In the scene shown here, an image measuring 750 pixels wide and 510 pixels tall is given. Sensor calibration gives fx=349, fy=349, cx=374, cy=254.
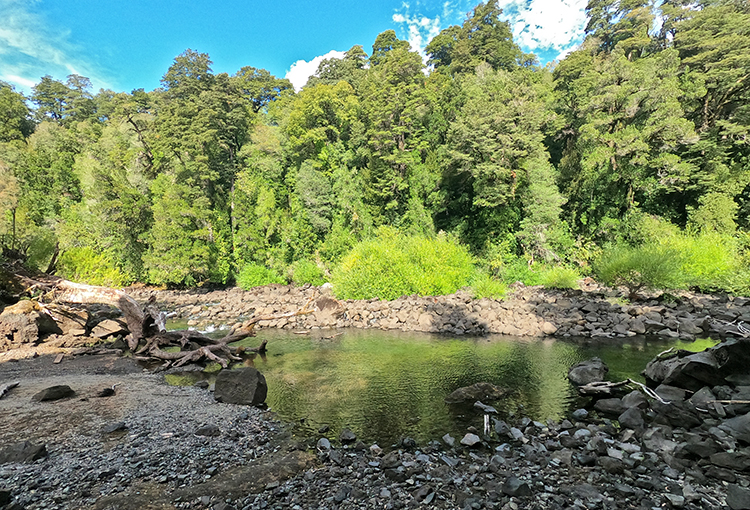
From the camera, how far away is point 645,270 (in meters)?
17.7

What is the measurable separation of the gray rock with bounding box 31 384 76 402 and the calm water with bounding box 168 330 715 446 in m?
2.59

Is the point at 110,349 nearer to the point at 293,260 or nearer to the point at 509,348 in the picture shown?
the point at 509,348

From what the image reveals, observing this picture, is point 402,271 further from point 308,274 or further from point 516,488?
point 516,488

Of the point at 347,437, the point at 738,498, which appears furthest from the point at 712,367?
the point at 347,437

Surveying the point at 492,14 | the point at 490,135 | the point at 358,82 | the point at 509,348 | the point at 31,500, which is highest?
the point at 492,14

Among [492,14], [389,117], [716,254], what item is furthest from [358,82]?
[716,254]

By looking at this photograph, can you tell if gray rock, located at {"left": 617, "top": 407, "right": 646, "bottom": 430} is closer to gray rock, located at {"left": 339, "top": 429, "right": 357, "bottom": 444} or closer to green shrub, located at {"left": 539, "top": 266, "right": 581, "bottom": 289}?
gray rock, located at {"left": 339, "top": 429, "right": 357, "bottom": 444}

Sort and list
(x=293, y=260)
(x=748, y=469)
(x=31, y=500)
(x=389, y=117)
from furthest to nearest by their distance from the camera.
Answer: (x=293, y=260) < (x=389, y=117) < (x=748, y=469) < (x=31, y=500)

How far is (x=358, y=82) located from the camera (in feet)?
A: 139

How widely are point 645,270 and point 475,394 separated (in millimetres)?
14726

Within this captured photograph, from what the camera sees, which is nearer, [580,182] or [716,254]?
[716,254]

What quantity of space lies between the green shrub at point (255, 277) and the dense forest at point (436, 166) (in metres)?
0.34

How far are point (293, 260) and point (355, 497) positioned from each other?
32.9 m

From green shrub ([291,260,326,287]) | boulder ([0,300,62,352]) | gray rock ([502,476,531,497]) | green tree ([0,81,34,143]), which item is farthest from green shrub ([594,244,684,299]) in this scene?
green tree ([0,81,34,143])
